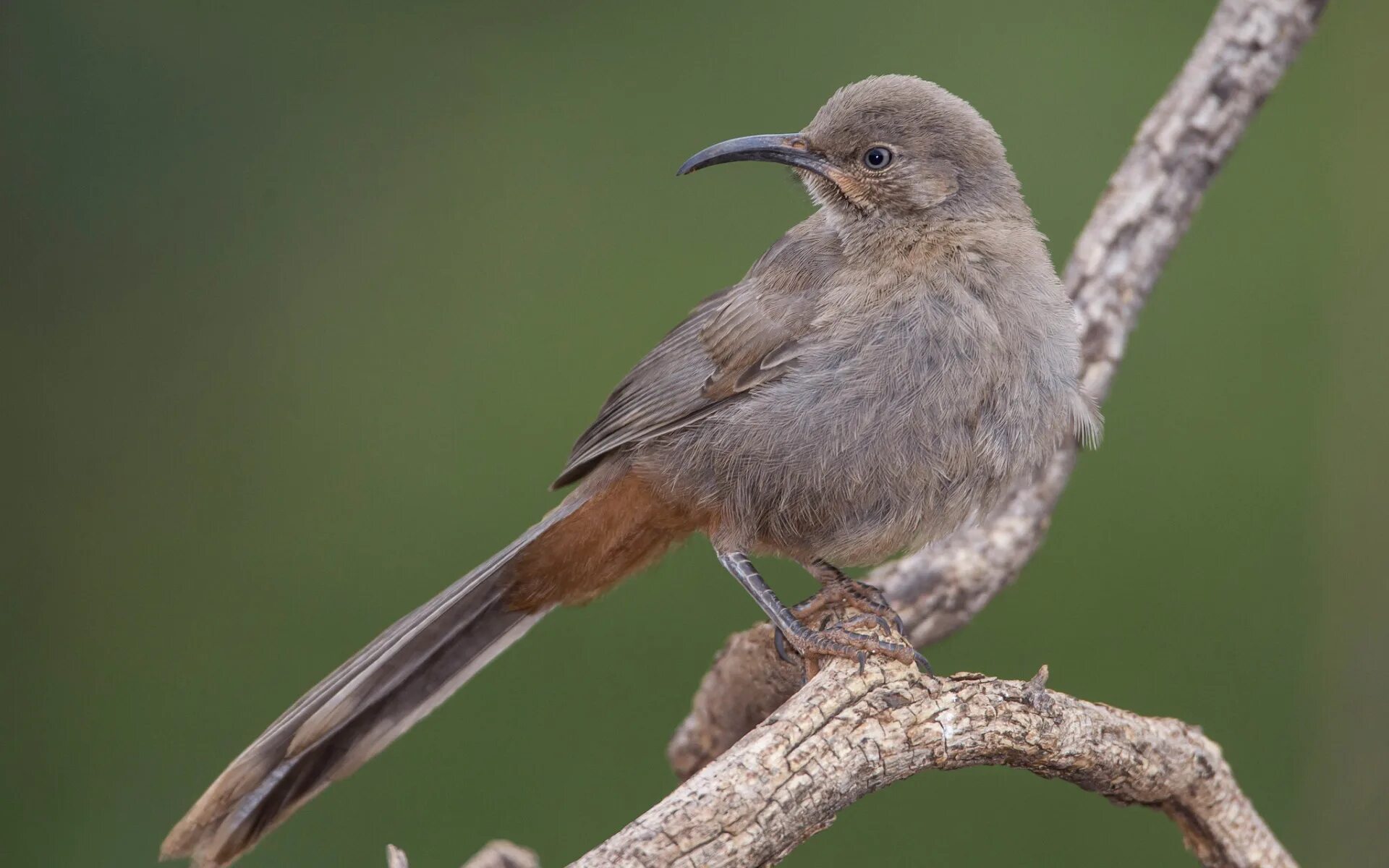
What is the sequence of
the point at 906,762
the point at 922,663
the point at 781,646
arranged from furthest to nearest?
the point at 781,646 < the point at 922,663 < the point at 906,762

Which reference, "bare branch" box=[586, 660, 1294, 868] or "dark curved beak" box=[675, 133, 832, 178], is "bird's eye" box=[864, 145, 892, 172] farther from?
"bare branch" box=[586, 660, 1294, 868]

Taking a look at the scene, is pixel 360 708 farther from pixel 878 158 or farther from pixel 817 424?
pixel 878 158

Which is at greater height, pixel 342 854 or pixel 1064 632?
pixel 342 854

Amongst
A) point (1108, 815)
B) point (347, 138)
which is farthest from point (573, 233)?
point (1108, 815)

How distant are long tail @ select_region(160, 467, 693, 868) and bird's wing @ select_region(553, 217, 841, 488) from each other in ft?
0.58

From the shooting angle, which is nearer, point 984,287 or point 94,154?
point 984,287

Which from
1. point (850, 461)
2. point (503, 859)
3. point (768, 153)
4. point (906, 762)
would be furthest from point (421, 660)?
point (768, 153)

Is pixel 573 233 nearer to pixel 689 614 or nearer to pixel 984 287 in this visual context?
pixel 689 614

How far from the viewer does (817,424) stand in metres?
4.07

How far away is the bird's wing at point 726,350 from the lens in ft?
13.9

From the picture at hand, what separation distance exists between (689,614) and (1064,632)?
152cm

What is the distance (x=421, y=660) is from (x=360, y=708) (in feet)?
0.72

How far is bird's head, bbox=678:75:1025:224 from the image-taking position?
427 cm

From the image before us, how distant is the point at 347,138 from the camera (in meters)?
6.86
